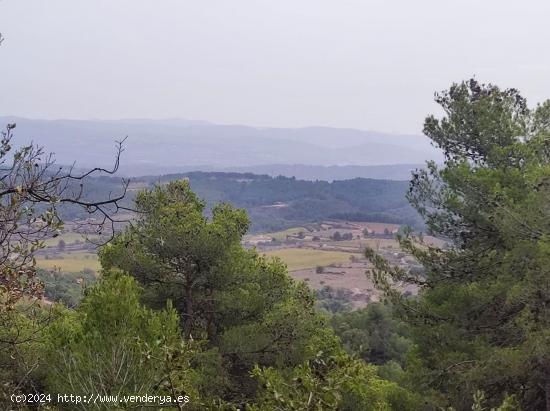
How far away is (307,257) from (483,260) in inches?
2642

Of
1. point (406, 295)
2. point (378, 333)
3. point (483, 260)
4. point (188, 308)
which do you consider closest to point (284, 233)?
point (378, 333)

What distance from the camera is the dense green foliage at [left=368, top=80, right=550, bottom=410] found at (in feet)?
26.7

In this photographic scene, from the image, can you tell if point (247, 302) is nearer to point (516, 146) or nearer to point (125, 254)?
point (125, 254)

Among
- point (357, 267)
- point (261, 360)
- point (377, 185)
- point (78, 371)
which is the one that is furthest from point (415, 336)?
point (377, 185)

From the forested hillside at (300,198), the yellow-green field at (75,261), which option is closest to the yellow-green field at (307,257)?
the yellow-green field at (75,261)

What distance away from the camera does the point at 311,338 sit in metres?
10.8

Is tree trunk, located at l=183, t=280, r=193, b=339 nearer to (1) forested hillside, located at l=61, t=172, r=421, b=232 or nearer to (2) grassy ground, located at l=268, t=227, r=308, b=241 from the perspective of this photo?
(2) grassy ground, located at l=268, t=227, r=308, b=241

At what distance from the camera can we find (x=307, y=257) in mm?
77000

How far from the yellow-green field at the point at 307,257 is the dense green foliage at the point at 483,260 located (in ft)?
187

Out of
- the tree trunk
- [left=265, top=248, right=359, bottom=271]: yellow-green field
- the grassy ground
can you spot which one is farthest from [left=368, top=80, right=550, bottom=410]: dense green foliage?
the grassy ground

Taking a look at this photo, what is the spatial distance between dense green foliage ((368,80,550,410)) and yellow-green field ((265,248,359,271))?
57073mm

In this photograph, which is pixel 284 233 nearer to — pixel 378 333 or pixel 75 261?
pixel 75 261

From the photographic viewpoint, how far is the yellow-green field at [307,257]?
Result: 71562 millimetres

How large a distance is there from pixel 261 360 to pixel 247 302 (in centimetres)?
121
